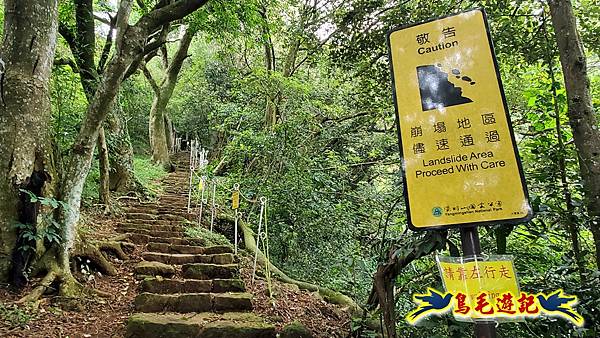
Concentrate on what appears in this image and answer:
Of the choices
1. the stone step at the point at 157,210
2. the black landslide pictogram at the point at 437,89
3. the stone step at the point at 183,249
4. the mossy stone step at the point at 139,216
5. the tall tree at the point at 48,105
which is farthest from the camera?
the stone step at the point at 157,210

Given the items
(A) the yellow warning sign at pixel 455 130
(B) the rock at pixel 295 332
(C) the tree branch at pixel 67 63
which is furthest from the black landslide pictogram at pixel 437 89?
(C) the tree branch at pixel 67 63

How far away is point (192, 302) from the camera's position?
161 inches

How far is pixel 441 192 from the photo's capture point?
1.67 metres

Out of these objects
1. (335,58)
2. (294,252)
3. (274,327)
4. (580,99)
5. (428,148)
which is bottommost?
(274,327)

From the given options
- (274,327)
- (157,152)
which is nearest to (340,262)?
(274,327)

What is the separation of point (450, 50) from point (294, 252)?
5.89 metres

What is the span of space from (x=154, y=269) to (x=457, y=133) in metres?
4.37

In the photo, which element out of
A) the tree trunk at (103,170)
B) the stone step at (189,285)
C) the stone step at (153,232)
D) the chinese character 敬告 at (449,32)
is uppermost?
the tree trunk at (103,170)

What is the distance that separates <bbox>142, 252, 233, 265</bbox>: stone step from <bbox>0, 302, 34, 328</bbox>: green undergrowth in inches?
77.2

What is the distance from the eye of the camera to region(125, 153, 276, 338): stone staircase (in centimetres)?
355

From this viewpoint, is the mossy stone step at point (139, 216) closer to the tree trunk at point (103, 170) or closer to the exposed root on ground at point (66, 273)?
the tree trunk at point (103, 170)

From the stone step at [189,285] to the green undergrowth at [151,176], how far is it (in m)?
5.20

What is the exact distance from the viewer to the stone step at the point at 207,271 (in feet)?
16.0

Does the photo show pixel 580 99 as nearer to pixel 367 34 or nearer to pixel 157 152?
pixel 367 34
